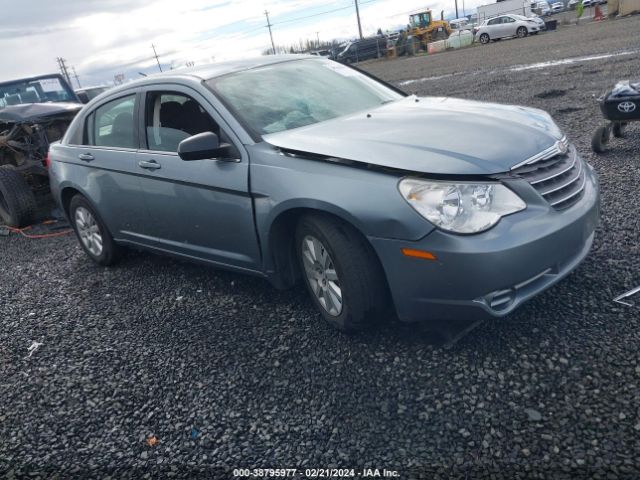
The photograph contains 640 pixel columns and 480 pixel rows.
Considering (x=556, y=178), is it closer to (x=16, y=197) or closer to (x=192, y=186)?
(x=192, y=186)

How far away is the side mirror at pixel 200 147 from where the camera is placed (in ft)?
11.4

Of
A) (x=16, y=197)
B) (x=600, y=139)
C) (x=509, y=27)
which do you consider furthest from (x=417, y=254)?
(x=509, y=27)

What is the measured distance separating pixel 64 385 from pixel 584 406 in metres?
2.92

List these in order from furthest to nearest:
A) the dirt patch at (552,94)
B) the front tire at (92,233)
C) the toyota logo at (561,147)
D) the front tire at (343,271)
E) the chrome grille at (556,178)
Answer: the dirt patch at (552,94), the front tire at (92,233), the toyota logo at (561,147), the front tire at (343,271), the chrome grille at (556,178)

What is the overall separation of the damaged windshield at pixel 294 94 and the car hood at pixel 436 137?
19 centimetres

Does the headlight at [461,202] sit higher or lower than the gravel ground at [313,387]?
higher

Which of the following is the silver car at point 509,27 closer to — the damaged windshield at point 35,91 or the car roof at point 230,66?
the damaged windshield at point 35,91

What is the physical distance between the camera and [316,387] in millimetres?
3021

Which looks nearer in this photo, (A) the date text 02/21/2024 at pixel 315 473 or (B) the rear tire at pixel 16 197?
(A) the date text 02/21/2024 at pixel 315 473

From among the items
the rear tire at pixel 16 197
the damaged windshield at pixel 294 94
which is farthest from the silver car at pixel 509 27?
the damaged windshield at pixel 294 94

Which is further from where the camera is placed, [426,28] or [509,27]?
[426,28]

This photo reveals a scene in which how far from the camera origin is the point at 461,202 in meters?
2.79

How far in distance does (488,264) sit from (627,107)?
12.9 ft

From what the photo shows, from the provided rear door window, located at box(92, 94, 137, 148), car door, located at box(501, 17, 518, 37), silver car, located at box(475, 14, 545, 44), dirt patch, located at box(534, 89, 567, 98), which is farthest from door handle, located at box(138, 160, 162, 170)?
car door, located at box(501, 17, 518, 37)
